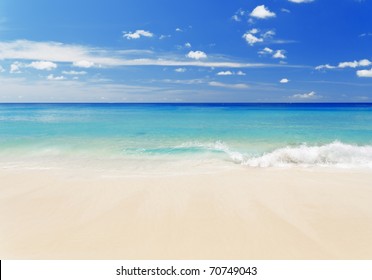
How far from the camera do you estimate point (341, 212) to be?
189 inches

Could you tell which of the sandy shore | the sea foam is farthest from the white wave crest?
the sandy shore

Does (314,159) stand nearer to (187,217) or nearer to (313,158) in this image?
→ (313,158)

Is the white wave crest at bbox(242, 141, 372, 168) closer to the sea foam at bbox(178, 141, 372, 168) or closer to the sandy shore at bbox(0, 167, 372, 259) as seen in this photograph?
the sea foam at bbox(178, 141, 372, 168)

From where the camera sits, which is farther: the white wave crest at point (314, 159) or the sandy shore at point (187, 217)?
the white wave crest at point (314, 159)

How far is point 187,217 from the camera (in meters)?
4.66

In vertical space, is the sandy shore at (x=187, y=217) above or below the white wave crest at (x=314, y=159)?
below

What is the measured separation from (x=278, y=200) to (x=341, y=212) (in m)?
1.03

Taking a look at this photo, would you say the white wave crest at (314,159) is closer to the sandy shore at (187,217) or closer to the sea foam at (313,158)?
the sea foam at (313,158)

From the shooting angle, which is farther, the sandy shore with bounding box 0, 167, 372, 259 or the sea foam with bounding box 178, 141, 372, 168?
the sea foam with bounding box 178, 141, 372, 168

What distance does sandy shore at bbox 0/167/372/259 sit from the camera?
12.3 ft

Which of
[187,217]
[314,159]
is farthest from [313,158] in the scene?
[187,217]

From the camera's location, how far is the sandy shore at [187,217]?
3746 millimetres

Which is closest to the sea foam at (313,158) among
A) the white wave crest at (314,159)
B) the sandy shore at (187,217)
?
the white wave crest at (314,159)
